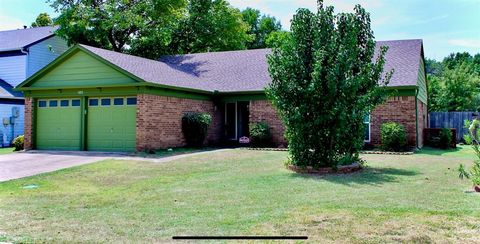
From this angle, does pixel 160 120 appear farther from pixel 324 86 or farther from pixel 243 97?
pixel 324 86

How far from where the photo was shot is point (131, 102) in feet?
51.4

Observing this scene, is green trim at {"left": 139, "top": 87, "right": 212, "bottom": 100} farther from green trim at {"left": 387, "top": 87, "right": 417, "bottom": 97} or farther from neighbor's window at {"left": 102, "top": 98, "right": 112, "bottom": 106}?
green trim at {"left": 387, "top": 87, "right": 417, "bottom": 97}

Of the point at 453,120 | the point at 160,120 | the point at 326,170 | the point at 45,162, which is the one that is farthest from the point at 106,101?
the point at 453,120

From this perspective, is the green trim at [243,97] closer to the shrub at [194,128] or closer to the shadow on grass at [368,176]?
the shrub at [194,128]

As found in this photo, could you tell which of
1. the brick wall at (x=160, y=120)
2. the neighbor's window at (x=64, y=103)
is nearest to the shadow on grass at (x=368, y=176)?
the brick wall at (x=160, y=120)

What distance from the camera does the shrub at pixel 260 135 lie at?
1786 centimetres

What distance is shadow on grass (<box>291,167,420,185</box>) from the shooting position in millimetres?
8766

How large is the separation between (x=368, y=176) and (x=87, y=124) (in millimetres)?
11793

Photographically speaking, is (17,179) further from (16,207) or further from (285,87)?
(285,87)

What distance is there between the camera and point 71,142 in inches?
662

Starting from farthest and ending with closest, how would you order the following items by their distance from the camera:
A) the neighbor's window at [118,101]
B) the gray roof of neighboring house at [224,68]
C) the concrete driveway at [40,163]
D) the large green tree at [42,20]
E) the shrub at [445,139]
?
1. the large green tree at [42,20]
2. the shrub at [445,139]
3. the gray roof of neighboring house at [224,68]
4. the neighbor's window at [118,101]
5. the concrete driveway at [40,163]

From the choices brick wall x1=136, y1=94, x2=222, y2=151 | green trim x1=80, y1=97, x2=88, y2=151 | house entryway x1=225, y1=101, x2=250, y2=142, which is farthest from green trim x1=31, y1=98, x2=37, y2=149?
house entryway x1=225, y1=101, x2=250, y2=142

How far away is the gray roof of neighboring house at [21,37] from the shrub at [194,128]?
15.5 metres

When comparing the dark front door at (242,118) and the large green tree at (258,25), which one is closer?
the dark front door at (242,118)
